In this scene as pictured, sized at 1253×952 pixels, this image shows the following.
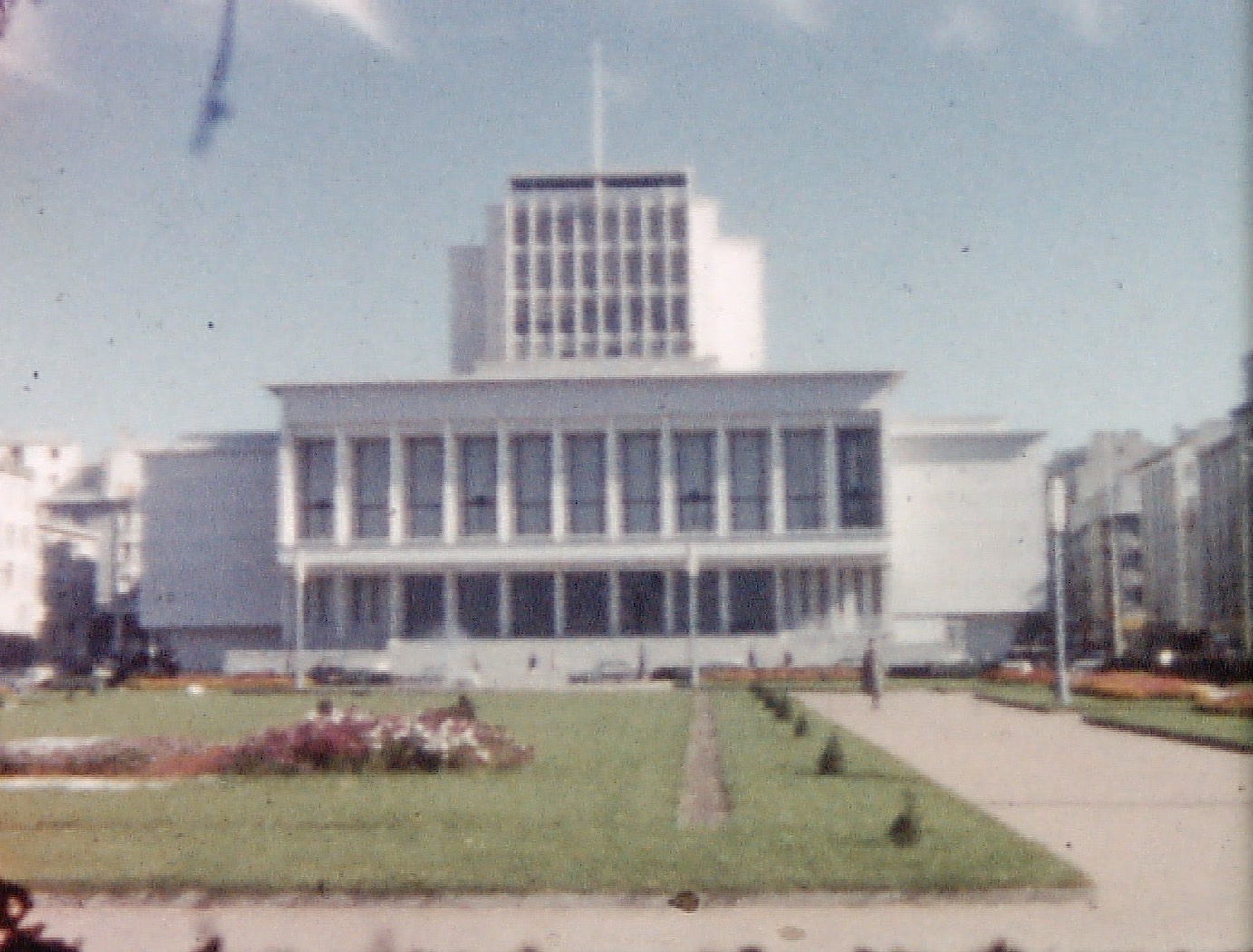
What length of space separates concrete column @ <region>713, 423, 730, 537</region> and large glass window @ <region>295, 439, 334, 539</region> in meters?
18.2

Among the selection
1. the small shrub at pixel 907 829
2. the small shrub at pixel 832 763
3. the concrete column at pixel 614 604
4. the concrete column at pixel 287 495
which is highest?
the concrete column at pixel 287 495

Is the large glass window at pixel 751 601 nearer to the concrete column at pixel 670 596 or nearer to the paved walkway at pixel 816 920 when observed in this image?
the concrete column at pixel 670 596

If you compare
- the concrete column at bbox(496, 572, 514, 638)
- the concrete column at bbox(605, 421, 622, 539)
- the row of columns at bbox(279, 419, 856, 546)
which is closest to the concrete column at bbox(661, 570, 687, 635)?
the row of columns at bbox(279, 419, 856, 546)

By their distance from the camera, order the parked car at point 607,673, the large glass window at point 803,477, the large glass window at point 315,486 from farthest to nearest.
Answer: the large glass window at point 315,486 < the large glass window at point 803,477 < the parked car at point 607,673

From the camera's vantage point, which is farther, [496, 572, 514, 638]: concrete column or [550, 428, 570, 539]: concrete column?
[496, 572, 514, 638]: concrete column

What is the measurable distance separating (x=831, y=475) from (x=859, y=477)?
5.86 ft

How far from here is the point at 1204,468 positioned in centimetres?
7831

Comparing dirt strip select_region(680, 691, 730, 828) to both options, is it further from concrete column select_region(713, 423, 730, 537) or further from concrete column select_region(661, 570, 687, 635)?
concrete column select_region(713, 423, 730, 537)

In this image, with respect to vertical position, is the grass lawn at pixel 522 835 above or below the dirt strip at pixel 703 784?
above

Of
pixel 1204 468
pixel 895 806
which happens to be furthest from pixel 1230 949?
pixel 1204 468

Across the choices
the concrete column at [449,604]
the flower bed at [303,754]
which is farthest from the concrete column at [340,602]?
the flower bed at [303,754]

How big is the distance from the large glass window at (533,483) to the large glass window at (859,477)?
13945 mm

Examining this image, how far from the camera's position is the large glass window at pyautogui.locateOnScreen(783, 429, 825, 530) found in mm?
65688

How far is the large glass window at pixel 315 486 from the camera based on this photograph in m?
66.2
